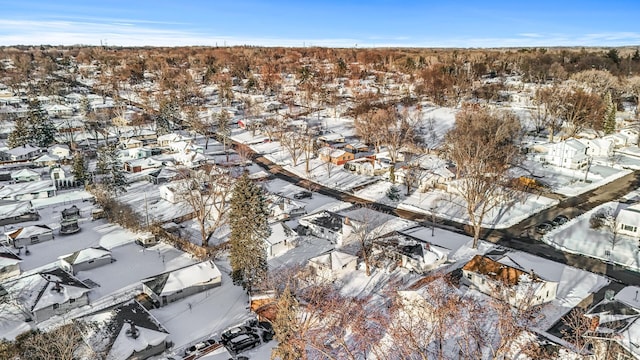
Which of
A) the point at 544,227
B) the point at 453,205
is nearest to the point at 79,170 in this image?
the point at 453,205

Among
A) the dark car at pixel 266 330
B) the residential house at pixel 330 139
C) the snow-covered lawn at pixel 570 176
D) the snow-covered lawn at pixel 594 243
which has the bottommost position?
the dark car at pixel 266 330

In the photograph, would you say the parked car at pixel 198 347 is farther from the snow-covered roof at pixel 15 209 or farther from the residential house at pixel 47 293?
the snow-covered roof at pixel 15 209

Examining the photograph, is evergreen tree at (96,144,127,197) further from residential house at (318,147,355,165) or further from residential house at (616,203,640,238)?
residential house at (616,203,640,238)

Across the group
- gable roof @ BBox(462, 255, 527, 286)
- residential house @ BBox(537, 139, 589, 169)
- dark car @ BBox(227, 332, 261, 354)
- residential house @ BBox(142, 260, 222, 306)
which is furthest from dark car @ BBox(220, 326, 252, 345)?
residential house @ BBox(537, 139, 589, 169)

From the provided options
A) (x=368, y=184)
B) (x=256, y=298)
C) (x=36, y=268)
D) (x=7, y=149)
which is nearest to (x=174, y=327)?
(x=256, y=298)

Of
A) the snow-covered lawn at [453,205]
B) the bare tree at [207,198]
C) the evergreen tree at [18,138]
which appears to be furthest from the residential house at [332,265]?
the evergreen tree at [18,138]

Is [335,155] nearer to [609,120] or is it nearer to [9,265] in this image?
[9,265]
